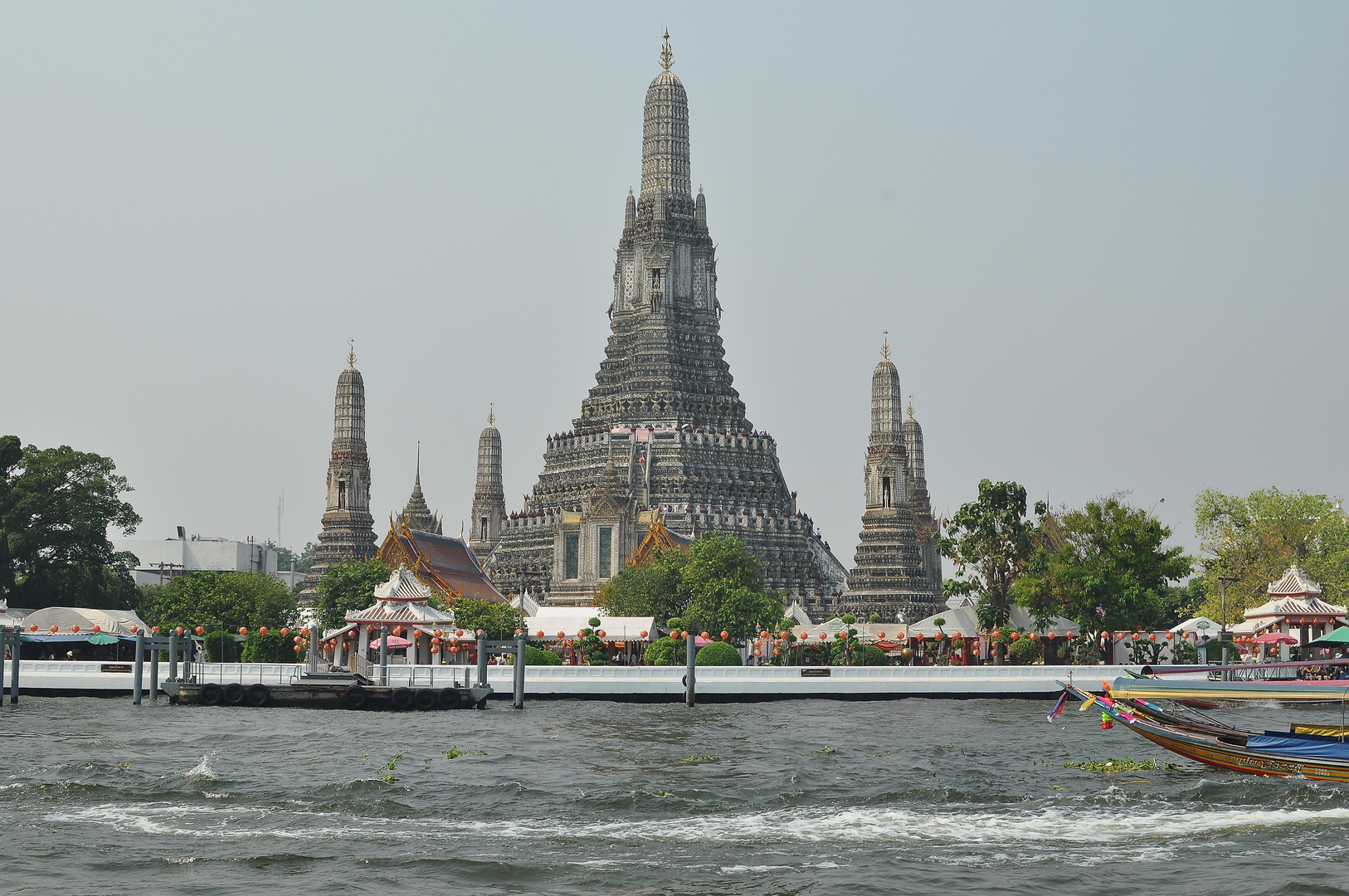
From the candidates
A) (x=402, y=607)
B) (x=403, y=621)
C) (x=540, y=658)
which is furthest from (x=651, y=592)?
(x=403, y=621)

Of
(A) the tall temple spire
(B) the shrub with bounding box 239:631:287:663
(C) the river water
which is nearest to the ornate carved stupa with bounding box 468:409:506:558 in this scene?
(A) the tall temple spire

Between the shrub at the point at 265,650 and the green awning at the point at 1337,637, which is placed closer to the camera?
the green awning at the point at 1337,637

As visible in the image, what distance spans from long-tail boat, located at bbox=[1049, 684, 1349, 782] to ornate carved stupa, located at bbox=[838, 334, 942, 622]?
177 ft

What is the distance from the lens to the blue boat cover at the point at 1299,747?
107ft

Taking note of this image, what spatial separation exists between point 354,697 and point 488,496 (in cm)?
6577

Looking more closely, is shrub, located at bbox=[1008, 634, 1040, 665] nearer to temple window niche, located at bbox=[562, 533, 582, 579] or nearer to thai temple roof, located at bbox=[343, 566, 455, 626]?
thai temple roof, located at bbox=[343, 566, 455, 626]

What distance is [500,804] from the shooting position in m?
31.4

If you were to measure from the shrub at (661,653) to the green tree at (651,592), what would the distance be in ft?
42.5

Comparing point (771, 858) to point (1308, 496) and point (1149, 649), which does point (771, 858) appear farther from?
point (1308, 496)

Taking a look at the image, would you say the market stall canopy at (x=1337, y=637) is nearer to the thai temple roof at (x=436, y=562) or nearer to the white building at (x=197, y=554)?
the thai temple roof at (x=436, y=562)

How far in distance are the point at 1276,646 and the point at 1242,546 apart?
17.9 metres

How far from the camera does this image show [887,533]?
9269cm

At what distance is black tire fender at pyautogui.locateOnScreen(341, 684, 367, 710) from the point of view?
53.4 metres

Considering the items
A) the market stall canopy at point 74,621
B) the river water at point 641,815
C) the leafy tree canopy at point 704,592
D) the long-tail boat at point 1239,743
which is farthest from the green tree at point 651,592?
the long-tail boat at point 1239,743
